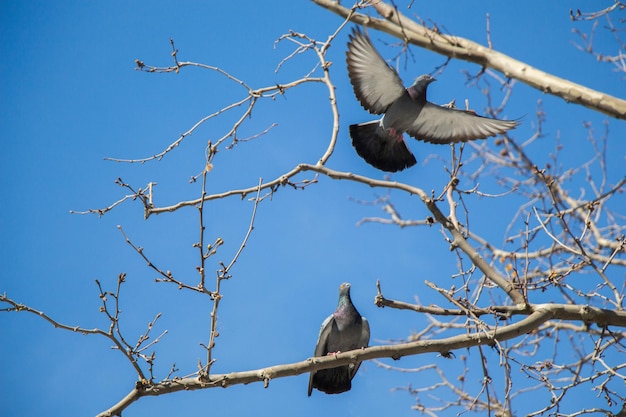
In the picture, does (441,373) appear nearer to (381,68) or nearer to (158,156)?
(381,68)

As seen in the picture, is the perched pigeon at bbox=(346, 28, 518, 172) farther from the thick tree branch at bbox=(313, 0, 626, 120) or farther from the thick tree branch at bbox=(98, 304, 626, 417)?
the thick tree branch at bbox=(98, 304, 626, 417)

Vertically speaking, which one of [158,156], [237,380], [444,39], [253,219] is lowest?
[237,380]

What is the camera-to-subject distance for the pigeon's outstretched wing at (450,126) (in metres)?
5.81

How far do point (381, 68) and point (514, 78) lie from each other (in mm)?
1285

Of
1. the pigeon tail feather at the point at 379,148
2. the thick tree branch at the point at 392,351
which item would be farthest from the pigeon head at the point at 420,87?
the thick tree branch at the point at 392,351

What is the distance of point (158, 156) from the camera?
457cm

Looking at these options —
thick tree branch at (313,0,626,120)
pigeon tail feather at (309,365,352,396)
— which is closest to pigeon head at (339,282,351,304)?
pigeon tail feather at (309,365,352,396)

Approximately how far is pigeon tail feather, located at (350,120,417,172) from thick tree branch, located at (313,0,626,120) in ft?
3.16

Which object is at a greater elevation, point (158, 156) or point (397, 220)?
point (397, 220)

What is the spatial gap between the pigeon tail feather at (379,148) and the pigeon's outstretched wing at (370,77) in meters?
0.18

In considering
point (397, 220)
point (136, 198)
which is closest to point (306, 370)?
point (136, 198)

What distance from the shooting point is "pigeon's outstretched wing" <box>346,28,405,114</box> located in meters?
5.57

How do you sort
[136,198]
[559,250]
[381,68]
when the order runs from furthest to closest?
[559,250], [381,68], [136,198]

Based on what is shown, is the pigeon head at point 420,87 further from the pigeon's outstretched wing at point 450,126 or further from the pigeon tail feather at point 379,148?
the pigeon tail feather at point 379,148
